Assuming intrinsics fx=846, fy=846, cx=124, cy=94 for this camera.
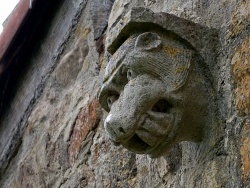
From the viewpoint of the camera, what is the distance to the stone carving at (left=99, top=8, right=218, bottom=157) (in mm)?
1826

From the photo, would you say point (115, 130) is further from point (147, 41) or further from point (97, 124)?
point (97, 124)

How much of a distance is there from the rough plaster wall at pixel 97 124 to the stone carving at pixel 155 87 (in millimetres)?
57

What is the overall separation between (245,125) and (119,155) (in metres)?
0.79

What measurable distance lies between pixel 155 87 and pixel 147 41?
123mm

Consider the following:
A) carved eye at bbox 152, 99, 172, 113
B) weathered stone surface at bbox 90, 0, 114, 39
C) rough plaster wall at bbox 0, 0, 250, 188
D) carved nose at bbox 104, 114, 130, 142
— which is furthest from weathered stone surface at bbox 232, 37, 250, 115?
weathered stone surface at bbox 90, 0, 114, 39

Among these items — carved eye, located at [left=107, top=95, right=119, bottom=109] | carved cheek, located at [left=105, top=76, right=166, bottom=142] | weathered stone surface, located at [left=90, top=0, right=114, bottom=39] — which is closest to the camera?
carved cheek, located at [left=105, top=76, right=166, bottom=142]

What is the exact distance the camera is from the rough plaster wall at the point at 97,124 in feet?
6.06

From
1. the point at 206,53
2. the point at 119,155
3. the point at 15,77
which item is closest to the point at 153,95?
the point at 206,53

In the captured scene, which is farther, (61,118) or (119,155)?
(61,118)

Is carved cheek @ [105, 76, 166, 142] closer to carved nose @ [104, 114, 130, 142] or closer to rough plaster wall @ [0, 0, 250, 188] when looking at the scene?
carved nose @ [104, 114, 130, 142]

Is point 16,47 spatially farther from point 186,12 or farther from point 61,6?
point 186,12

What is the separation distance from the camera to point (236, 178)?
177 cm

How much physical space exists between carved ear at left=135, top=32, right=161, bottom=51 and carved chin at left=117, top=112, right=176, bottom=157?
0.16m

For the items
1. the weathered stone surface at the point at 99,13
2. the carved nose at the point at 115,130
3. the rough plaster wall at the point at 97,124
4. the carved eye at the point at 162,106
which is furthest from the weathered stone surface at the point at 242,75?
the weathered stone surface at the point at 99,13
